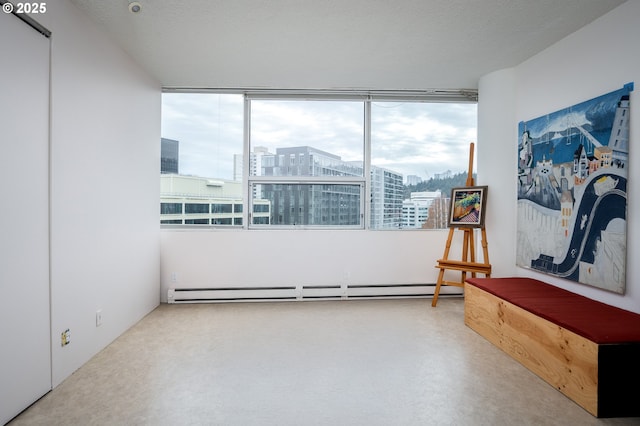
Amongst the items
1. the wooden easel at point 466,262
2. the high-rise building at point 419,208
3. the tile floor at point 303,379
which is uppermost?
the high-rise building at point 419,208

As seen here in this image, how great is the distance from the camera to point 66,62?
2330 mm

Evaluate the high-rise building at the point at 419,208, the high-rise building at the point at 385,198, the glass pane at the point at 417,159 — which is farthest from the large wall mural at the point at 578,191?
the high-rise building at the point at 385,198

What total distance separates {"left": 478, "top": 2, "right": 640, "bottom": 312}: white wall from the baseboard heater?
3.33 ft

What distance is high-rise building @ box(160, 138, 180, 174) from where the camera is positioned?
4.04 metres

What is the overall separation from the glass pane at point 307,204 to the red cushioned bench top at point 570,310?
1.79 metres

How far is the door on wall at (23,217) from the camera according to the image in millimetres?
1819

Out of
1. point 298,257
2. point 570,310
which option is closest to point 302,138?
point 298,257

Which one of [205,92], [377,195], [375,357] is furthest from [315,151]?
[375,357]

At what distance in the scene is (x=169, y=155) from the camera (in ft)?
13.4

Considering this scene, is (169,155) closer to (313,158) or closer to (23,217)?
(313,158)

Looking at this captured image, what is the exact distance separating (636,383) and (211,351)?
2.87m

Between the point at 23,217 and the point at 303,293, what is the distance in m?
2.83

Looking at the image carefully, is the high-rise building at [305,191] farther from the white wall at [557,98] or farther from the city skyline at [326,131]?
the white wall at [557,98]

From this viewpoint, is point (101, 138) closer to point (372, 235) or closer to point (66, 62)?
point (66, 62)
